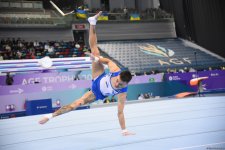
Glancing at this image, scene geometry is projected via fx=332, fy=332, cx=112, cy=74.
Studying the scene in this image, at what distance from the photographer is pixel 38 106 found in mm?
11047

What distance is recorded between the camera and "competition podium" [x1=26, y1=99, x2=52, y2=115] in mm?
10916

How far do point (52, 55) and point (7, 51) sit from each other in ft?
7.56

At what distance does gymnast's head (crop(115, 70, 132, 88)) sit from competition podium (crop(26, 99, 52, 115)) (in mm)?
6898

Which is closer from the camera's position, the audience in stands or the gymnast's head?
the gymnast's head

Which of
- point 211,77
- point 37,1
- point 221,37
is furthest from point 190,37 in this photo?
point 37,1

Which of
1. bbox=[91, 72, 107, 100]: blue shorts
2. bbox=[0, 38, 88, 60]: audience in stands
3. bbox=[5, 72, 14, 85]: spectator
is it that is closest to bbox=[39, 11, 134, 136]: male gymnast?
A: bbox=[91, 72, 107, 100]: blue shorts

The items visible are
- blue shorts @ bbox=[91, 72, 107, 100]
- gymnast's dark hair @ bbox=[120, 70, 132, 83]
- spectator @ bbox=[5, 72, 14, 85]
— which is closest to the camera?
gymnast's dark hair @ bbox=[120, 70, 132, 83]

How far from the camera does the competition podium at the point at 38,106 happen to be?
10916mm

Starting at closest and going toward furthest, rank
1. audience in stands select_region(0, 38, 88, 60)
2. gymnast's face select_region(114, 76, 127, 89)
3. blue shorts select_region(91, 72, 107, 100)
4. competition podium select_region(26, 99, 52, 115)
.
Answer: gymnast's face select_region(114, 76, 127, 89) < blue shorts select_region(91, 72, 107, 100) < competition podium select_region(26, 99, 52, 115) < audience in stands select_region(0, 38, 88, 60)

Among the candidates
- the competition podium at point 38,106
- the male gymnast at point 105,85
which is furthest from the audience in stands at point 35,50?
the male gymnast at point 105,85

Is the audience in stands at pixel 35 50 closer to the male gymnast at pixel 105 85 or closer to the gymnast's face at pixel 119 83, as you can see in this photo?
the male gymnast at pixel 105 85

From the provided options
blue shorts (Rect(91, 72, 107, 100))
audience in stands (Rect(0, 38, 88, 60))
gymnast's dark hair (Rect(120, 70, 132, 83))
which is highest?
audience in stands (Rect(0, 38, 88, 60))

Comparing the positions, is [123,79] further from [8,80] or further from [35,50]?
[35,50]

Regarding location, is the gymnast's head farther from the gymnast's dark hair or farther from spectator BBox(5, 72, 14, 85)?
spectator BBox(5, 72, 14, 85)
